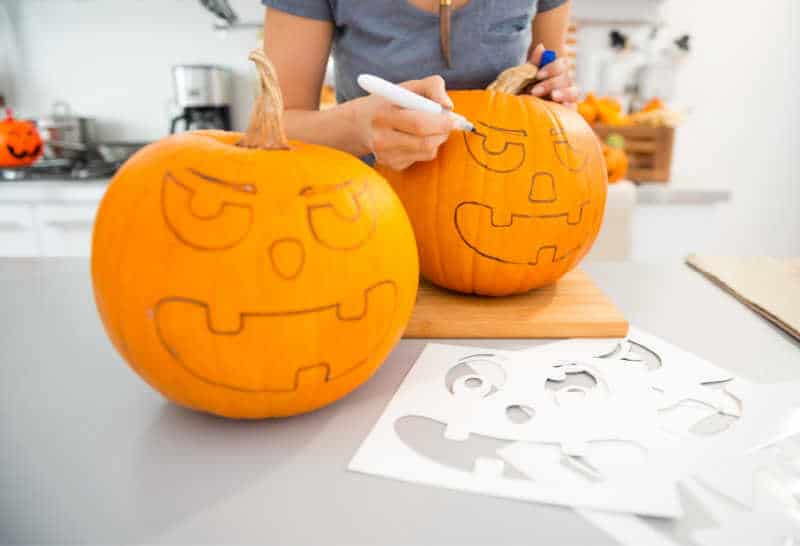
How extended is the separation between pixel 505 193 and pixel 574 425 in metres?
0.26

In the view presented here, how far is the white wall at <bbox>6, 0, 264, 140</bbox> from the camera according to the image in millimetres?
2072

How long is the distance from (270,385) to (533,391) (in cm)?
21

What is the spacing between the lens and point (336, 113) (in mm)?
603

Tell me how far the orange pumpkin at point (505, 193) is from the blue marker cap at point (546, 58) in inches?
3.0

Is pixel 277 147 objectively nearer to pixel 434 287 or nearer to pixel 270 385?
pixel 270 385

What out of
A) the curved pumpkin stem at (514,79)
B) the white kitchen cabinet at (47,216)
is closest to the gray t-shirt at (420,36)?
the curved pumpkin stem at (514,79)

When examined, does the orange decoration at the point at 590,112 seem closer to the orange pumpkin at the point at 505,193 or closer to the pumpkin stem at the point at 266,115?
the orange pumpkin at the point at 505,193

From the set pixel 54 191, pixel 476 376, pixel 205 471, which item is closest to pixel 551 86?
pixel 476 376

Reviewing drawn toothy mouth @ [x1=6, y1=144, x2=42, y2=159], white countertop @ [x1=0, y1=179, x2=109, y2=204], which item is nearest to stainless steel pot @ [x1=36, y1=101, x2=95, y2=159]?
drawn toothy mouth @ [x1=6, y1=144, x2=42, y2=159]

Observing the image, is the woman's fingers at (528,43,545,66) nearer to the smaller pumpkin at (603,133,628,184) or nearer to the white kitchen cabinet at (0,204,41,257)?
the smaller pumpkin at (603,133,628,184)

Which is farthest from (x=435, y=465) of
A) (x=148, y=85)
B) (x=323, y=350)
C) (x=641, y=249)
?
(x=148, y=85)

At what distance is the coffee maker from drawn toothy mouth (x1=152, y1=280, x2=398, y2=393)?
187 cm

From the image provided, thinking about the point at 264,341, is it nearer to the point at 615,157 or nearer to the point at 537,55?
the point at 537,55

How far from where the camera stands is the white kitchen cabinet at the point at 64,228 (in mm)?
1722
